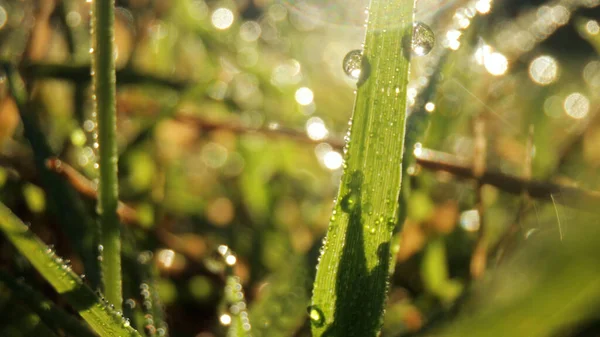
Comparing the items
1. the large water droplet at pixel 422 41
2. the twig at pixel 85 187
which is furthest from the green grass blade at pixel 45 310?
the large water droplet at pixel 422 41

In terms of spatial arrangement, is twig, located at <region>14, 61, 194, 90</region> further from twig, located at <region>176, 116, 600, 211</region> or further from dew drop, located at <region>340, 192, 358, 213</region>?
dew drop, located at <region>340, 192, 358, 213</region>

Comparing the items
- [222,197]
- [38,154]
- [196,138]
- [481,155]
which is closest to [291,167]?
[222,197]

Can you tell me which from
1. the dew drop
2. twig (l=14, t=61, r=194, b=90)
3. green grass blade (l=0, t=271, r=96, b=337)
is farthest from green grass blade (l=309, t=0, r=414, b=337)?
twig (l=14, t=61, r=194, b=90)

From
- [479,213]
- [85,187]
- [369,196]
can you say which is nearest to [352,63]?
[369,196]

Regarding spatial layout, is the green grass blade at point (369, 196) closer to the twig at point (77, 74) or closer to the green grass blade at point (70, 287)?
the green grass blade at point (70, 287)

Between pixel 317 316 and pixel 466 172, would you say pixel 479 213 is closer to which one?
pixel 466 172

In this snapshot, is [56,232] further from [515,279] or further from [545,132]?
[545,132]
